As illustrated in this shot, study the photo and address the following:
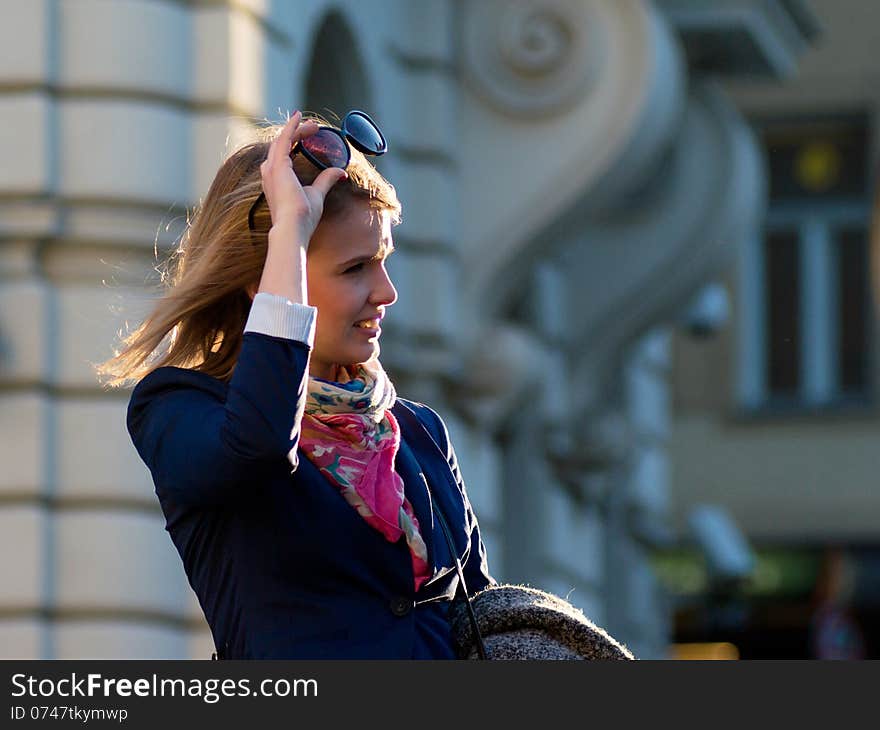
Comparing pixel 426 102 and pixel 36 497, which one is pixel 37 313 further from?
pixel 426 102

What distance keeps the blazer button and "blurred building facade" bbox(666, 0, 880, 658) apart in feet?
64.1

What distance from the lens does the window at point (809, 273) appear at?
23656mm

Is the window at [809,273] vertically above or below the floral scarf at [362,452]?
above

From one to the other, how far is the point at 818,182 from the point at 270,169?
20.8m

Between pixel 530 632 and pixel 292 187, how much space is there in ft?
2.12

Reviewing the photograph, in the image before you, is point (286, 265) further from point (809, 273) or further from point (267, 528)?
point (809, 273)

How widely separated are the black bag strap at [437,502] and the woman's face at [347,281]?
0.67ft

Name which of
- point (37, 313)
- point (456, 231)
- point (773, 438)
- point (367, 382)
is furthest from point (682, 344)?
point (367, 382)

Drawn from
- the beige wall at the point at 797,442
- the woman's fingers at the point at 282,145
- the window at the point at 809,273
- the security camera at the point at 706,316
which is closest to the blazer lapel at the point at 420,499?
the woman's fingers at the point at 282,145

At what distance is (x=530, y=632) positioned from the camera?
3379 mm

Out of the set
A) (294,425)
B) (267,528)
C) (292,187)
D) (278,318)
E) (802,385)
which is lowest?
(267,528)

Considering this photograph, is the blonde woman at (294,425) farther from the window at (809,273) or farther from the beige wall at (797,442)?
the window at (809,273)

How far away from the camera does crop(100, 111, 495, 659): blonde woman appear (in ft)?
10.4

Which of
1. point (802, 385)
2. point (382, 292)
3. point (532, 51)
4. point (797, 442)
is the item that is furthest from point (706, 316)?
point (382, 292)
